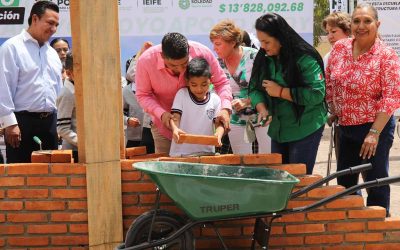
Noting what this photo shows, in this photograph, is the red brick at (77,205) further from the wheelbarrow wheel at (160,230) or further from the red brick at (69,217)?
the wheelbarrow wheel at (160,230)

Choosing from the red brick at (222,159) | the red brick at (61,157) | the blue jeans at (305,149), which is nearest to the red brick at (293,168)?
the blue jeans at (305,149)

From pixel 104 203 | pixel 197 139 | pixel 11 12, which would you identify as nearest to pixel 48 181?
pixel 104 203

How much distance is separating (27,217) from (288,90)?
1.93 metres

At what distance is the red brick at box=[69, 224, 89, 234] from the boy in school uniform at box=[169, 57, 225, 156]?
83cm

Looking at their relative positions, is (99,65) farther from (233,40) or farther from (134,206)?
(233,40)

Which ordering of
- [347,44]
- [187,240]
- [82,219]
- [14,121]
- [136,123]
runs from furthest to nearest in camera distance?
[136,123] → [14,121] → [347,44] → [82,219] → [187,240]

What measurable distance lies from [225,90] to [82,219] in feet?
4.62

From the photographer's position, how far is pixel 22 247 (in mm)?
4855

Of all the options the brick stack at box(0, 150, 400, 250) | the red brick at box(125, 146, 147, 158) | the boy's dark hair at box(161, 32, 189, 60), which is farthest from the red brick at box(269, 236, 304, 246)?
the boy's dark hair at box(161, 32, 189, 60)

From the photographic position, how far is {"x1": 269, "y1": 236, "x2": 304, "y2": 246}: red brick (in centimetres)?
497

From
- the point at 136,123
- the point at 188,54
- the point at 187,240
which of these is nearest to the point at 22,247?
the point at 187,240

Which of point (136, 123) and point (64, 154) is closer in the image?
point (64, 154)

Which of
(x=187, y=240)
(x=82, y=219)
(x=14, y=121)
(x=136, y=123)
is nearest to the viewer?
(x=187, y=240)

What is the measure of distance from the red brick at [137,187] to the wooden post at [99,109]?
0.07 metres
